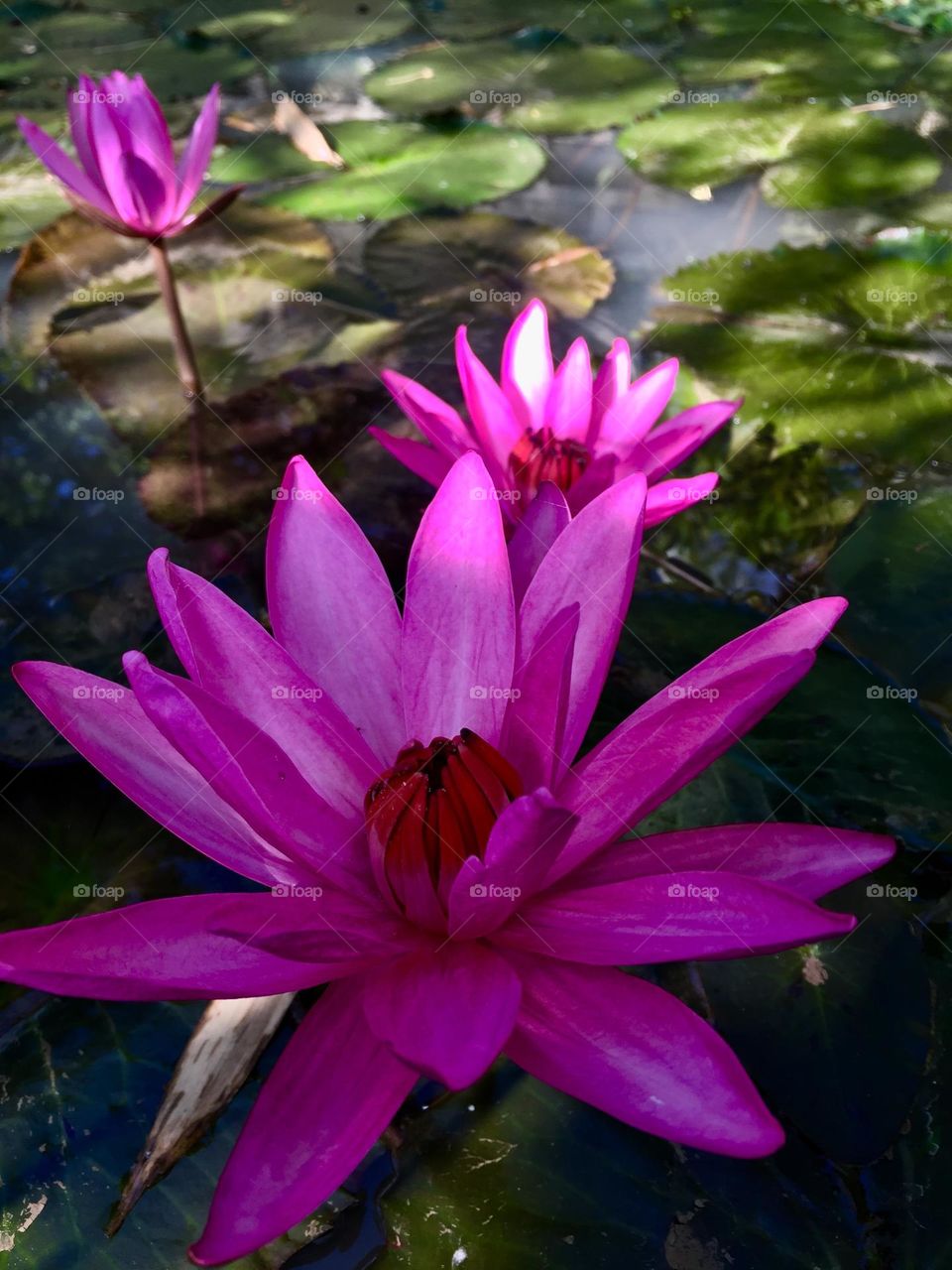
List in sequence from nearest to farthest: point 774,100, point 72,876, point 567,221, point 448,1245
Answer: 1. point 448,1245
2. point 72,876
3. point 567,221
4. point 774,100

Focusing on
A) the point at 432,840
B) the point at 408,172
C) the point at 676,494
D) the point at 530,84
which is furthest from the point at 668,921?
the point at 530,84

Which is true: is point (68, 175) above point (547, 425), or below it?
above

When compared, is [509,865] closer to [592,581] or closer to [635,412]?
[592,581]

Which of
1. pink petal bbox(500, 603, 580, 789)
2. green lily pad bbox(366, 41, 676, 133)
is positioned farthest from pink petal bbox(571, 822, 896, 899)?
green lily pad bbox(366, 41, 676, 133)

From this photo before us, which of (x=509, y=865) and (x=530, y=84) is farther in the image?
(x=530, y=84)

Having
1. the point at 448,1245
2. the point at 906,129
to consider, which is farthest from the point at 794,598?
the point at 906,129

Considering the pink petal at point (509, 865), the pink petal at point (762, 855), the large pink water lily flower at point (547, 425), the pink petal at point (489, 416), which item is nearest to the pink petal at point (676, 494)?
the large pink water lily flower at point (547, 425)

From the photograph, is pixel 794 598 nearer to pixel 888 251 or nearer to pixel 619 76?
pixel 888 251
